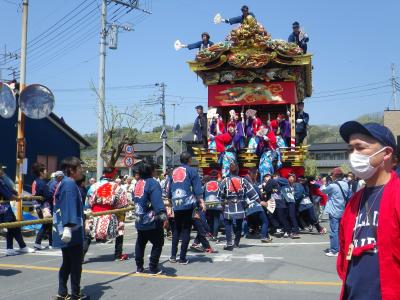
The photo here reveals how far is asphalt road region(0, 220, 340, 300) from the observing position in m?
5.59

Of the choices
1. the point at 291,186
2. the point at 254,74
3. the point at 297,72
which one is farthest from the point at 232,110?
the point at 291,186

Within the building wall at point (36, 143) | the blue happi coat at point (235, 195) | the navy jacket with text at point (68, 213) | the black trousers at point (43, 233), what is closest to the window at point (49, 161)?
the building wall at point (36, 143)

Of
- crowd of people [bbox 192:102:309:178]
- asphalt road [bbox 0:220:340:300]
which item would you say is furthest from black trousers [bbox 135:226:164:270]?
crowd of people [bbox 192:102:309:178]

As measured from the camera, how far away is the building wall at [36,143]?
24609 millimetres

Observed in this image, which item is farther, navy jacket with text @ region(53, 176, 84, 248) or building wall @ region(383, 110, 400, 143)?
building wall @ region(383, 110, 400, 143)

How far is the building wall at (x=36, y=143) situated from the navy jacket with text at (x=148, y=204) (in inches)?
726

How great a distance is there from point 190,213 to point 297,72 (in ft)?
25.2

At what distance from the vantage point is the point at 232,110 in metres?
13.7

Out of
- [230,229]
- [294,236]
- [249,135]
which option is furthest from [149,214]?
[249,135]

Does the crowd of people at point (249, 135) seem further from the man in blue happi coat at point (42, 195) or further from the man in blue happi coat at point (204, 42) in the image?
the man in blue happi coat at point (42, 195)

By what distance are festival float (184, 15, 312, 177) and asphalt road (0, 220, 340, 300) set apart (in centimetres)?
420

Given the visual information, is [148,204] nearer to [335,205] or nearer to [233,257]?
[233,257]

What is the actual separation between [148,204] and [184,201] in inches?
37.2

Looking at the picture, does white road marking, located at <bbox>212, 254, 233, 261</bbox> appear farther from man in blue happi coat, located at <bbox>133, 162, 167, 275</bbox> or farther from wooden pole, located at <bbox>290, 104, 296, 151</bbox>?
wooden pole, located at <bbox>290, 104, 296, 151</bbox>
